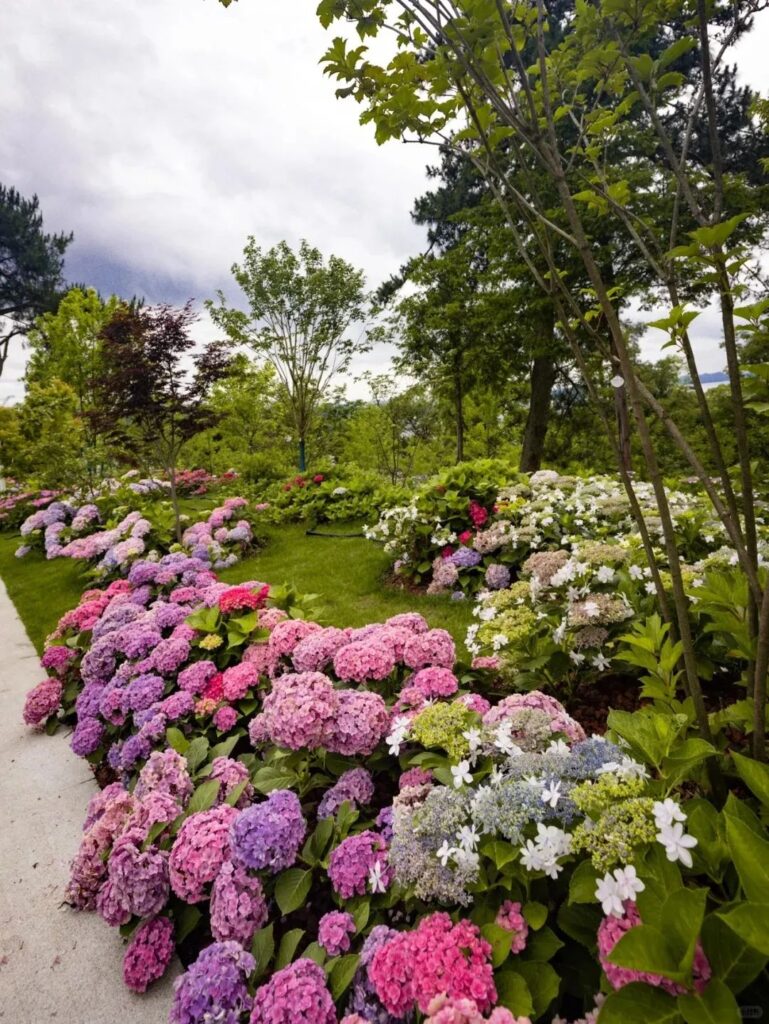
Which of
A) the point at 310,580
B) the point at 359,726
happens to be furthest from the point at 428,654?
the point at 310,580

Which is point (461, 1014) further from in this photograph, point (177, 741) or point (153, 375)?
point (153, 375)

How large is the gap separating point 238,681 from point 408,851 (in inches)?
54.1

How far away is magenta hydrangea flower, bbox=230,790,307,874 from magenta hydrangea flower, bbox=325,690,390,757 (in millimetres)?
287

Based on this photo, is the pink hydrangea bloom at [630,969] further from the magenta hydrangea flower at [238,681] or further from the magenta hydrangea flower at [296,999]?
the magenta hydrangea flower at [238,681]

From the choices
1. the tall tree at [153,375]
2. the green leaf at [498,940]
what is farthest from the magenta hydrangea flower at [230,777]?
the tall tree at [153,375]

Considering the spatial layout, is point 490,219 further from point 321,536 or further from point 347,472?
point 321,536

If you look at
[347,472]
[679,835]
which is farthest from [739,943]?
[347,472]

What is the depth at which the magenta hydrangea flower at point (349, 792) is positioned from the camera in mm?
1794

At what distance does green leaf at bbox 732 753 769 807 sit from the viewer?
1.00 m

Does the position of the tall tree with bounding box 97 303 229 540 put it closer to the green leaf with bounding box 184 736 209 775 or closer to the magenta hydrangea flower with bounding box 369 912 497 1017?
the green leaf with bounding box 184 736 209 775

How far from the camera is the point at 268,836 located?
1.57 metres

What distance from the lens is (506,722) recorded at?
5.12 ft

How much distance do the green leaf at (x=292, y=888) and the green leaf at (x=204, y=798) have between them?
404 mm

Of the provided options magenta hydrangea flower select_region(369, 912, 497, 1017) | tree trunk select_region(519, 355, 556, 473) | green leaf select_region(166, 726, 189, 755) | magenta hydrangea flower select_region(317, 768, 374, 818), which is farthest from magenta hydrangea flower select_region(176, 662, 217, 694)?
tree trunk select_region(519, 355, 556, 473)
